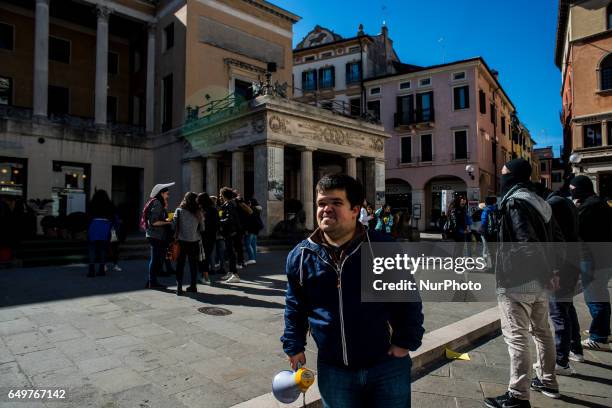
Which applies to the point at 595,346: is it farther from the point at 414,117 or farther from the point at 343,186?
the point at 414,117

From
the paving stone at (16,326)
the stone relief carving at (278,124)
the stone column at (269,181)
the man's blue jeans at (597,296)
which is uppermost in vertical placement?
the stone relief carving at (278,124)

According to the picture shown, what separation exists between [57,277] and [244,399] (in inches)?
299

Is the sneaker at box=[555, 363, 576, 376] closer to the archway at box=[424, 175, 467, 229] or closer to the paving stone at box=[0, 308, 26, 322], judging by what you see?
the paving stone at box=[0, 308, 26, 322]

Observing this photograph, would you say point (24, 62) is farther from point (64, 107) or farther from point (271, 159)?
point (271, 159)

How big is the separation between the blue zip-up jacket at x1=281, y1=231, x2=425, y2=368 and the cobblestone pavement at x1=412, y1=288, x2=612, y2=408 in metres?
1.72

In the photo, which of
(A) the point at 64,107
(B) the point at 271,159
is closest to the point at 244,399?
(B) the point at 271,159

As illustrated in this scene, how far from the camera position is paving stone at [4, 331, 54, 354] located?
4016mm

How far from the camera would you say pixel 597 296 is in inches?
172

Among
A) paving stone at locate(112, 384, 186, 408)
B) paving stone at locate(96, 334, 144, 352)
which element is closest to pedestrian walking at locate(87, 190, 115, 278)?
paving stone at locate(96, 334, 144, 352)

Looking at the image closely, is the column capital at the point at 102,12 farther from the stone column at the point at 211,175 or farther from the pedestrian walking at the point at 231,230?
the pedestrian walking at the point at 231,230

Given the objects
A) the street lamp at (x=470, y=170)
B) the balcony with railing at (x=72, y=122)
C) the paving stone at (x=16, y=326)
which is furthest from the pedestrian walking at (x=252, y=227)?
the street lamp at (x=470, y=170)

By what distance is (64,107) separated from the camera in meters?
22.8

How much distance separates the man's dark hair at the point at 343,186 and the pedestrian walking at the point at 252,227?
7.30 metres

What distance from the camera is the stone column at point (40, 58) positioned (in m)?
19.4
